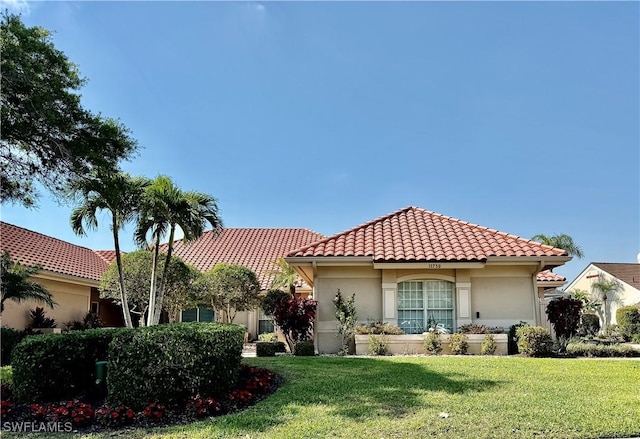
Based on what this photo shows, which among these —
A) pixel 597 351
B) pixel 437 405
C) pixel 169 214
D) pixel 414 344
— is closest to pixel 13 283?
pixel 169 214

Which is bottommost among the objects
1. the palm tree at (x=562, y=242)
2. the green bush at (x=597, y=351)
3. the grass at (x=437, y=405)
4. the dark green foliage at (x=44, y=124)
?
the grass at (x=437, y=405)

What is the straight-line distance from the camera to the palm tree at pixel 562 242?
38156 millimetres

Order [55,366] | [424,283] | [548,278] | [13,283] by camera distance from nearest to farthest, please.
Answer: [55,366] < [13,283] < [424,283] < [548,278]

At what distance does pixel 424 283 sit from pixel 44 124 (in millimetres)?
11829

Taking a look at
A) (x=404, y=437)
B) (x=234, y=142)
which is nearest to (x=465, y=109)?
(x=234, y=142)

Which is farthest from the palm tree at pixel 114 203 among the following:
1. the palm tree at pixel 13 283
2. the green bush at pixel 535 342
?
the green bush at pixel 535 342

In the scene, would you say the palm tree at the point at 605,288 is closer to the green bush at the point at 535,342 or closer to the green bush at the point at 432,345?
the green bush at the point at 535,342

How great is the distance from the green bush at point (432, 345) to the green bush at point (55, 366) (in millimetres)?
9273

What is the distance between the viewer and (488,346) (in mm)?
13969

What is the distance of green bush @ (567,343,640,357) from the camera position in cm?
1364

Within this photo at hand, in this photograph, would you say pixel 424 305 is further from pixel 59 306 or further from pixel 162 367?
pixel 59 306

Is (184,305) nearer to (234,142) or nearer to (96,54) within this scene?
(234,142)

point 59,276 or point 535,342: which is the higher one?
point 59,276

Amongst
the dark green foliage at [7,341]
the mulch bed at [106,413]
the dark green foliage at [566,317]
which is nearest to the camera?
the mulch bed at [106,413]
